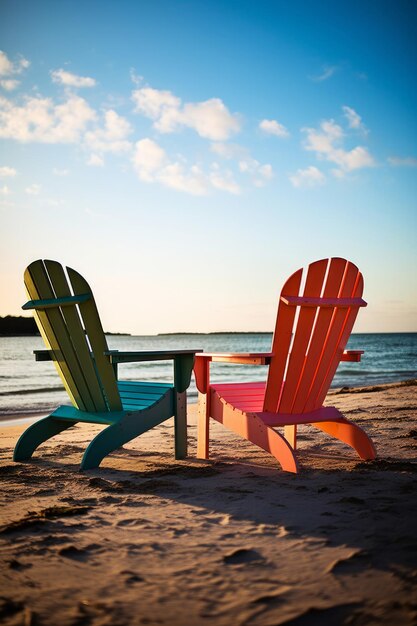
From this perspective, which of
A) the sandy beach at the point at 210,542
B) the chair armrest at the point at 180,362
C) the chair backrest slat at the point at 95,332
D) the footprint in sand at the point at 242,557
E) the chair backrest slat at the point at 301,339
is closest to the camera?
the sandy beach at the point at 210,542

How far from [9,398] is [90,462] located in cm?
811

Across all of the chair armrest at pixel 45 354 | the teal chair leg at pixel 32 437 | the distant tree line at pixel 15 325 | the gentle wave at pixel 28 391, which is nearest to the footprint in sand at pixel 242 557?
the teal chair leg at pixel 32 437

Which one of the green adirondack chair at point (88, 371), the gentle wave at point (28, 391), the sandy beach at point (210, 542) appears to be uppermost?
the green adirondack chair at point (88, 371)

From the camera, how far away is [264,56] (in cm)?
923

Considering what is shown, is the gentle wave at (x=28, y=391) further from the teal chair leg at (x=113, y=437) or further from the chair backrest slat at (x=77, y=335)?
the teal chair leg at (x=113, y=437)

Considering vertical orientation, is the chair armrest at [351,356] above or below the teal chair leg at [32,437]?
above

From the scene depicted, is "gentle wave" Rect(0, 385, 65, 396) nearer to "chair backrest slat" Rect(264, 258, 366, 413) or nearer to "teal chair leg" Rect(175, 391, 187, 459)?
"teal chair leg" Rect(175, 391, 187, 459)

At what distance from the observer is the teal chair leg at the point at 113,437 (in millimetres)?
3377

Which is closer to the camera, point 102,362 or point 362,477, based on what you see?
point 362,477

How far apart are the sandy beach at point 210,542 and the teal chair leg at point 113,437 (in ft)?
0.33

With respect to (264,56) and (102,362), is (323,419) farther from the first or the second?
(264,56)

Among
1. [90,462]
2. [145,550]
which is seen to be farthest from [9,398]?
[145,550]

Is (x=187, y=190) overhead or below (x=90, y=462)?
overhead

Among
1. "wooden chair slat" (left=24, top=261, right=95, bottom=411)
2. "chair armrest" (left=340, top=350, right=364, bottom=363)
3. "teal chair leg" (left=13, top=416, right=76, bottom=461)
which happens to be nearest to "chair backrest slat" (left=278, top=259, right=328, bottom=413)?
"chair armrest" (left=340, top=350, right=364, bottom=363)
